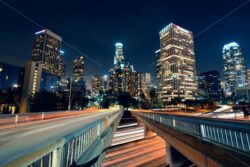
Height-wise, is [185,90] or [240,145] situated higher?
[185,90]

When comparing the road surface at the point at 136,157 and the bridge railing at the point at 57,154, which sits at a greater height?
the bridge railing at the point at 57,154

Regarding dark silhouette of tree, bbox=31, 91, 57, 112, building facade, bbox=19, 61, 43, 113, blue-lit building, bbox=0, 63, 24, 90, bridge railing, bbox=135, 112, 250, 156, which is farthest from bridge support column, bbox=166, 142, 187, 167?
blue-lit building, bbox=0, 63, 24, 90

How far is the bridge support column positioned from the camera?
2000 cm

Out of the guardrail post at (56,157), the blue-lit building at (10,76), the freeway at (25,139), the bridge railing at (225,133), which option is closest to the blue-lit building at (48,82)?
the blue-lit building at (10,76)

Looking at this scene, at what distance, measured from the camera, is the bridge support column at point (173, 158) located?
65.6 feet

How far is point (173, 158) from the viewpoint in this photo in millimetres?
20141

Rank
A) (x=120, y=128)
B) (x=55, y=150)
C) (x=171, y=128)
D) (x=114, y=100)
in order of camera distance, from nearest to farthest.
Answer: (x=55, y=150) → (x=171, y=128) → (x=120, y=128) → (x=114, y=100)

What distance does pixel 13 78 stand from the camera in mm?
107000

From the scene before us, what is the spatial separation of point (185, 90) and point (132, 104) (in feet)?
260

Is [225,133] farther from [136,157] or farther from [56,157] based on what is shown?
[136,157]

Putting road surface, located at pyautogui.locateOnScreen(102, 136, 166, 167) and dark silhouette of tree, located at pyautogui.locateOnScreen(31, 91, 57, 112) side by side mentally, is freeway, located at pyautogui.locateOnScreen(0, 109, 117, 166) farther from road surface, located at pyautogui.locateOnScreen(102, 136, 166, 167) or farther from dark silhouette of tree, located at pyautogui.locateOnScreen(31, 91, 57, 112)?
dark silhouette of tree, located at pyautogui.locateOnScreen(31, 91, 57, 112)

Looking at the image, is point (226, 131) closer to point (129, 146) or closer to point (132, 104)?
point (129, 146)

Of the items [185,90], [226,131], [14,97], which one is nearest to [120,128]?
[226,131]

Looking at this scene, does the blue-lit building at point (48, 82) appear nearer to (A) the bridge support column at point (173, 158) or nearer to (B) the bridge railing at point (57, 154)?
(A) the bridge support column at point (173, 158)
